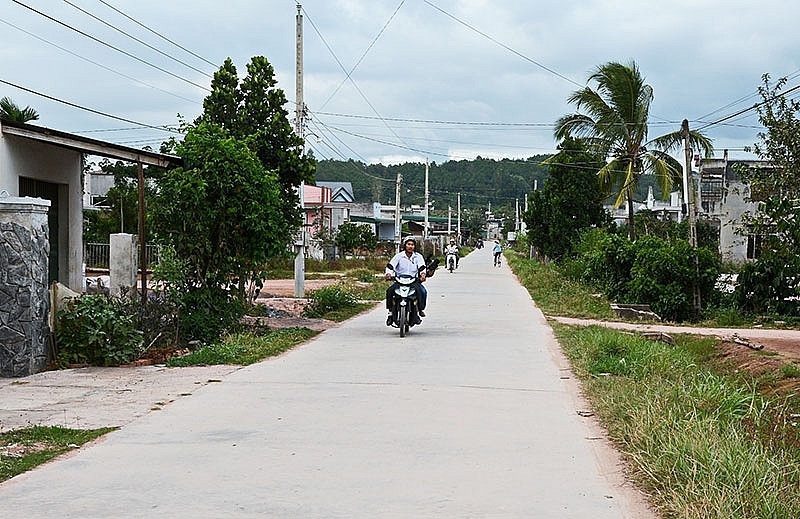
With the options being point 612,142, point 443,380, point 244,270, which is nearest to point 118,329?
point 244,270

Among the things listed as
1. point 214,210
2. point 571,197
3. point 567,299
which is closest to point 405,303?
point 214,210

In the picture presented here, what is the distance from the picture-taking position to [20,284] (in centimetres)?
1120

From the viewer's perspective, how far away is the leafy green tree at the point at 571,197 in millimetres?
46000

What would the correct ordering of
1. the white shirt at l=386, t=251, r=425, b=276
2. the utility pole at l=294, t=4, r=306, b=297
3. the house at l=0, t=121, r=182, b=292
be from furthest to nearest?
the utility pole at l=294, t=4, r=306, b=297 → the white shirt at l=386, t=251, r=425, b=276 → the house at l=0, t=121, r=182, b=292

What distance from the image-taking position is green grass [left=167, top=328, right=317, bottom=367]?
40.9 ft

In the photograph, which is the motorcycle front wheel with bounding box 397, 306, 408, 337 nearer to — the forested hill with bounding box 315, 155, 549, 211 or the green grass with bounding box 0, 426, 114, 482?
the green grass with bounding box 0, 426, 114, 482

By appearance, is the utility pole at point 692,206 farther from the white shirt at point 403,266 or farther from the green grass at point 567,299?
the white shirt at point 403,266

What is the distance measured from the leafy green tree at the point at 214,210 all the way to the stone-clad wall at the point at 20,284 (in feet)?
11.5

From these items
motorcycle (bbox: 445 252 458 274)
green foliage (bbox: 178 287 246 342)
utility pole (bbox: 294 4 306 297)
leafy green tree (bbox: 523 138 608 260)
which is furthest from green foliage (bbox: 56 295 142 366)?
motorcycle (bbox: 445 252 458 274)

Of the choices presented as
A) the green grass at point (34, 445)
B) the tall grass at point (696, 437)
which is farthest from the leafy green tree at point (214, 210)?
the green grass at point (34, 445)

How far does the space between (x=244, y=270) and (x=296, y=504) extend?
9.99m

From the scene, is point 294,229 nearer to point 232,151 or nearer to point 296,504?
point 232,151

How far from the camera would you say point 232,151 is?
1509 cm

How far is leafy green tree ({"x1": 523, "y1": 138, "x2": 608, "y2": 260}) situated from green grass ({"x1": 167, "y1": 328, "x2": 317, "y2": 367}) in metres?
31.1
